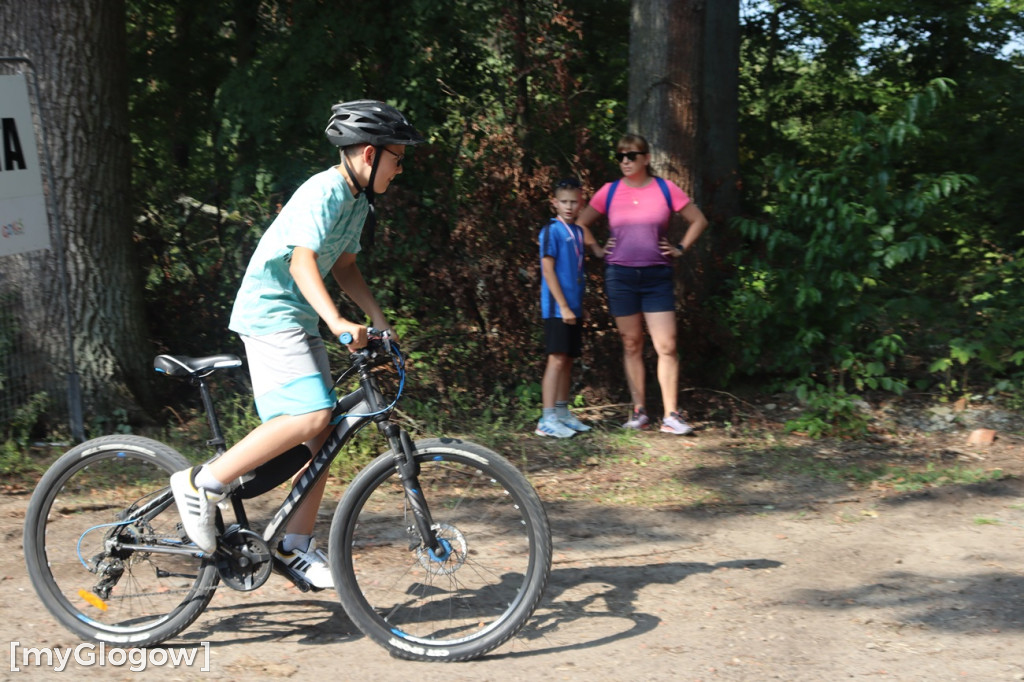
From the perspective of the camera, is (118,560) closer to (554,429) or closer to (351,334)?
(351,334)

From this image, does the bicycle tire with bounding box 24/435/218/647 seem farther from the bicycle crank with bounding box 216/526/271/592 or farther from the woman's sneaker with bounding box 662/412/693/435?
the woman's sneaker with bounding box 662/412/693/435

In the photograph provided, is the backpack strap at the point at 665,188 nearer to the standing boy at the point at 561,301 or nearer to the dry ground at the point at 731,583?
the standing boy at the point at 561,301

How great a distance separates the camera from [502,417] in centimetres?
770

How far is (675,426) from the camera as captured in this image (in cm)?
741

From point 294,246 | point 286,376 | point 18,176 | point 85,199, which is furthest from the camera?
point 85,199

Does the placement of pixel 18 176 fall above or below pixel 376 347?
above

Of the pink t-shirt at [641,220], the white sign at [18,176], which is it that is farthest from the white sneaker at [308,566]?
the pink t-shirt at [641,220]

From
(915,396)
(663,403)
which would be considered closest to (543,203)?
(663,403)

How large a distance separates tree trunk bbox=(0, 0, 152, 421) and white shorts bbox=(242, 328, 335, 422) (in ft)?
11.9

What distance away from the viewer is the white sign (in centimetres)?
650

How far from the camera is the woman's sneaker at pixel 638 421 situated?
7.53 m

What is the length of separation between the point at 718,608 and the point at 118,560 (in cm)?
256

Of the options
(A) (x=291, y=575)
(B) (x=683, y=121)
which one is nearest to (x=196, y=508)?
(A) (x=291, y=575)

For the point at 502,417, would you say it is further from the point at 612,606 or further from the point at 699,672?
the point at 699,672
